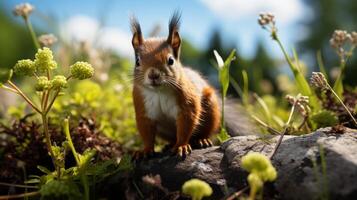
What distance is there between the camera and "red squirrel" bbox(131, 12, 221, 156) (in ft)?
10.9

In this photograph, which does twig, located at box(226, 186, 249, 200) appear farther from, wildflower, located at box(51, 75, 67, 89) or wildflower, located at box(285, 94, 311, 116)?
wildflower, located at box(51, 75, 67, 89)

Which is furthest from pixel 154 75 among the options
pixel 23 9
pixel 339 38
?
pixel 23 9

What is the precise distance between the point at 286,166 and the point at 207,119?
130 cm

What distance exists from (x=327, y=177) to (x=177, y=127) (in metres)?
1.30

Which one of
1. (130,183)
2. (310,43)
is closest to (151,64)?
(130,183)

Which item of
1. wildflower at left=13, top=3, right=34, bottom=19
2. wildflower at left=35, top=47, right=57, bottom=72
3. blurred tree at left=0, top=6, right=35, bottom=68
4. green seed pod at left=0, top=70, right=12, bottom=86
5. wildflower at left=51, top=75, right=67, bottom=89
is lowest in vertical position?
blurred tree at left=0, top=6, right=35, bottom=68

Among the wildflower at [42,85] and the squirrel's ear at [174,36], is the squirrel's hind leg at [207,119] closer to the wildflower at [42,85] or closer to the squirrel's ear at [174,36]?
the squirrel's ear at [174,36]

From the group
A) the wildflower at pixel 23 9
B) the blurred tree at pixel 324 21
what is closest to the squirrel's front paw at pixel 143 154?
the wildflower at pixel 23 9

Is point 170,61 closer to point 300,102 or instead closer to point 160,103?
point 160,103

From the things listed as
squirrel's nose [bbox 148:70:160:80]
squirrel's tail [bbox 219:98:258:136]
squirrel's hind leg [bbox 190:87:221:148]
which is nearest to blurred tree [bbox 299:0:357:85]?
squirrel's tail [bbox 219:98:258:136]

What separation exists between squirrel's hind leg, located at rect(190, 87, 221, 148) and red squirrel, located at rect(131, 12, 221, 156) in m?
0.07

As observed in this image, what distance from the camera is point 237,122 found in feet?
13.5

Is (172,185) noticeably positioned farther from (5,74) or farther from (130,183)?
(5,74)

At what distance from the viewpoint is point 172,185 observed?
281 centimetres
